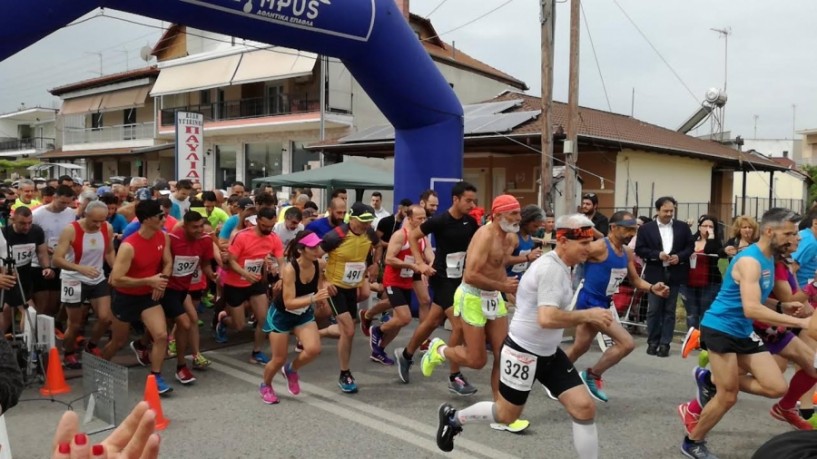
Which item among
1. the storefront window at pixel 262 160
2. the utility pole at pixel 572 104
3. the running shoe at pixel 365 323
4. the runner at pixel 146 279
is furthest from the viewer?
the storefront window at pixel 262 160

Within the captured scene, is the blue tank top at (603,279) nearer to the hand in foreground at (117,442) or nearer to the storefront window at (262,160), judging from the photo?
the hand in foreground at (117,442)

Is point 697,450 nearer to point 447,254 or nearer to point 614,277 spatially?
point 614,277

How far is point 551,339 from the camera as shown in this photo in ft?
13.5

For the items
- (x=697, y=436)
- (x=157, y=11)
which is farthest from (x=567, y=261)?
(x=157, y=11)

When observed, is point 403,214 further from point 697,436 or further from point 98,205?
point 697,436

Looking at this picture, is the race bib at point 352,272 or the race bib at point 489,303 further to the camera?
the race bib at point 352,272

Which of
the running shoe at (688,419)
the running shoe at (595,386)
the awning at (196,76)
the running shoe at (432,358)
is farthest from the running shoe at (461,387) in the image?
the awning at (196,76)

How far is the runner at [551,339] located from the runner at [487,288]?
103cm

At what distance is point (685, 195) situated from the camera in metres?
23.7

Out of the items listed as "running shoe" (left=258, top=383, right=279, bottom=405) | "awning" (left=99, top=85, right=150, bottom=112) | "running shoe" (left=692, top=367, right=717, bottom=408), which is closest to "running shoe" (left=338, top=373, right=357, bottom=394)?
"running shoe" (left=258, top=383, right=279, bottom=405)

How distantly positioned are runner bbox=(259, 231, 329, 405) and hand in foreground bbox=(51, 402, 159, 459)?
3.81 m

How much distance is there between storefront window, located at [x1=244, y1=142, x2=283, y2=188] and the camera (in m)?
29.6

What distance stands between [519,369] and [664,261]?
14.7 ft

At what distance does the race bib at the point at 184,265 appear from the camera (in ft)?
21.1
